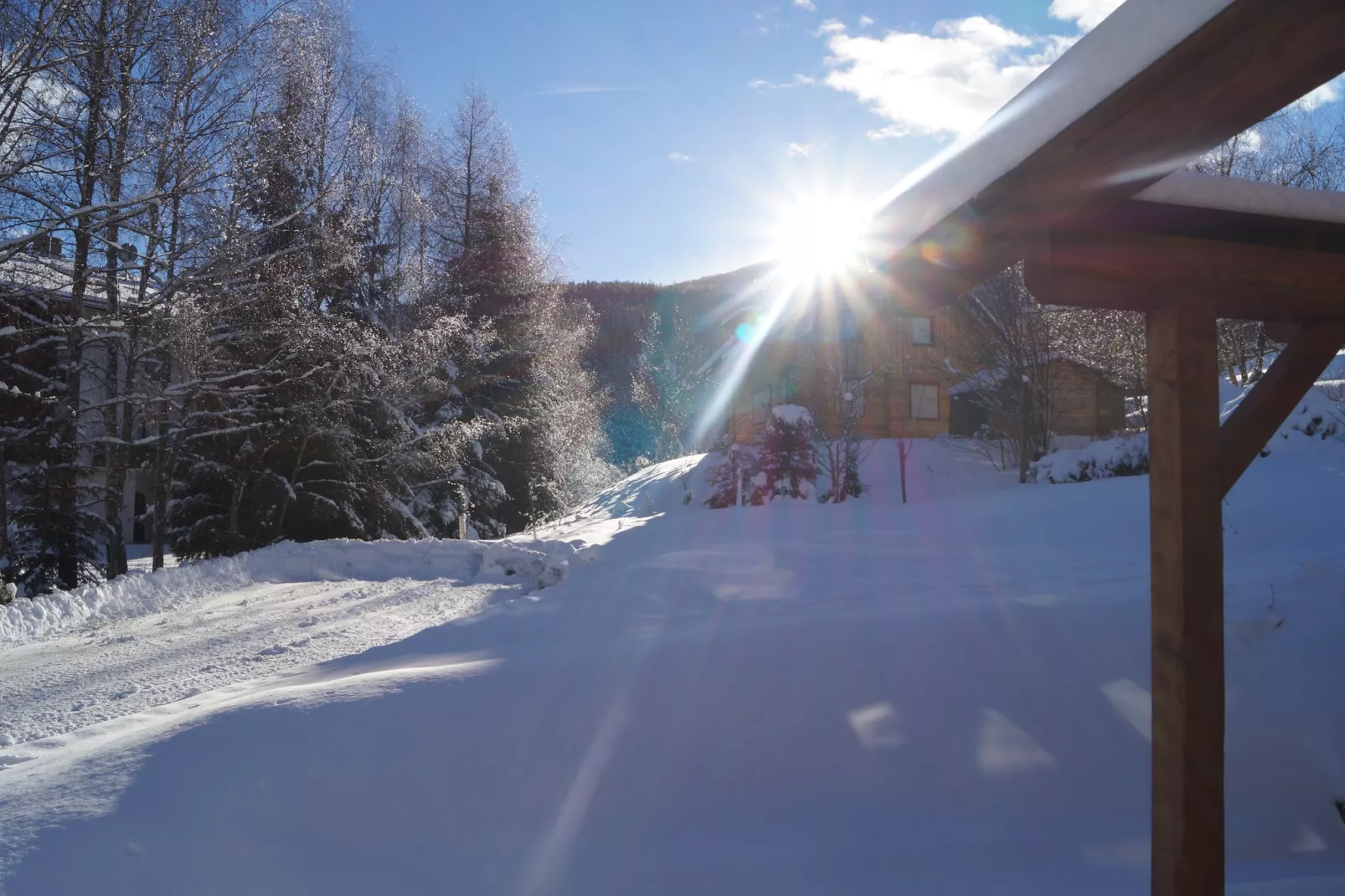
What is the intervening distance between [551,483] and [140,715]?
17.0 metres

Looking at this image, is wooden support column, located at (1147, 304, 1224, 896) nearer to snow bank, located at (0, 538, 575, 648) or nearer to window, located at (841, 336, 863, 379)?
snow bank, located at (0, 538, 575, 648)

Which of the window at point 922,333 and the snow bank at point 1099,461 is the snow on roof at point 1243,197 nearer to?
the snow bank at point 1099,461

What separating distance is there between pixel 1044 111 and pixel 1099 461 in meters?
13.6

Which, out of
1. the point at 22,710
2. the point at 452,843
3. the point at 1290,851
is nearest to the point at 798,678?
the point at 452,843

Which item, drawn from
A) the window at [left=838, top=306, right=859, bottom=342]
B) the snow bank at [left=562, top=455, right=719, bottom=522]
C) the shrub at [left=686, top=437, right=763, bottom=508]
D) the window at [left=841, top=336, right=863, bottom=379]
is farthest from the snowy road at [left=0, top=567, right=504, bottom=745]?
the window at [left=838, top=306, right=859, bottom=342]

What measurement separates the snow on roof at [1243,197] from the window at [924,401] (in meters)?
22.3

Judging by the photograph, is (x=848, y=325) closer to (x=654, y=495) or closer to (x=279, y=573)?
(x=654, y=495)

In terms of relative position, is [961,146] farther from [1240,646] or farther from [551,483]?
[551,483]

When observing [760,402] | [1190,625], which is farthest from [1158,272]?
[760,402]

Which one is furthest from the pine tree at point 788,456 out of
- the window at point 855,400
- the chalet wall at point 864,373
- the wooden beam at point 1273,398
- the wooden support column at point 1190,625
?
the wooden support column at point 1190,625

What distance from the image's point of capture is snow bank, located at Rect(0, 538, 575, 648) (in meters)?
8.64

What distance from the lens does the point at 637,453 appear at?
134 feet

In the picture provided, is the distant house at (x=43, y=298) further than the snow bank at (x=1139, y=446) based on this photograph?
No

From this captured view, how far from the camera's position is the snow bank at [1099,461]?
14164 millimetres
